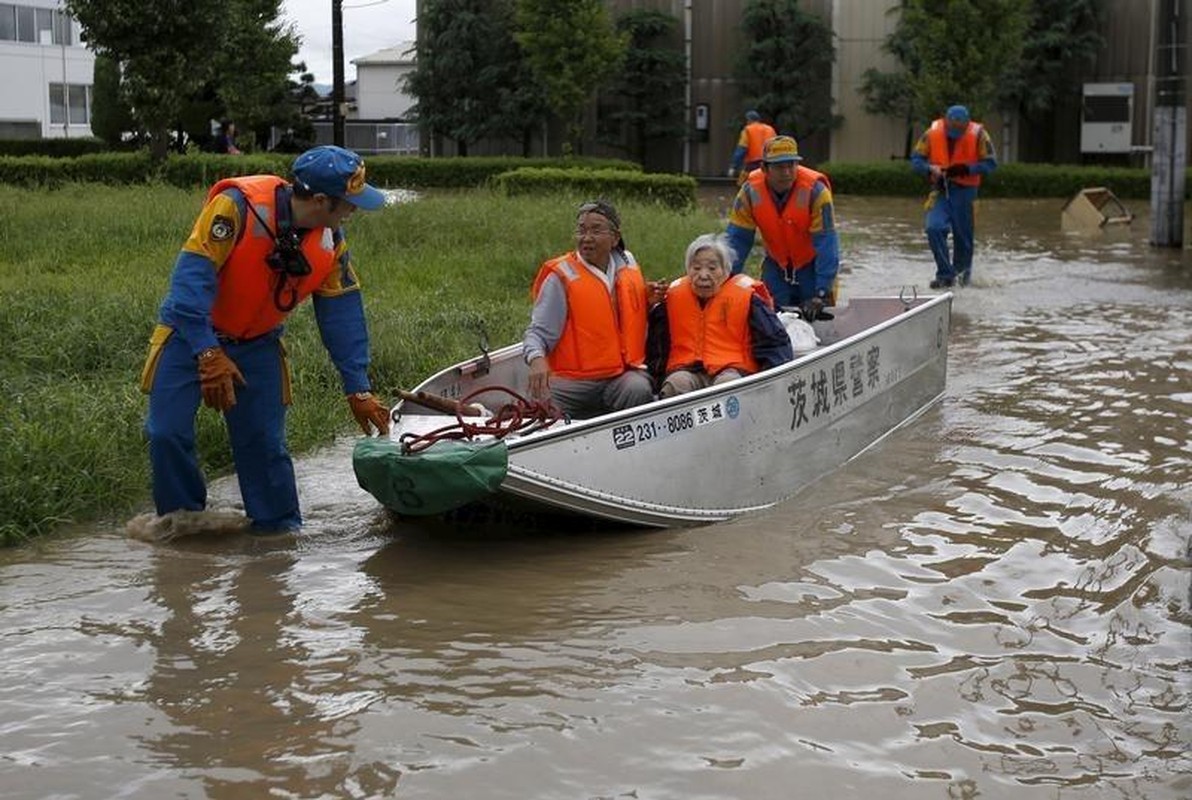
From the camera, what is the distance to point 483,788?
15.6ft

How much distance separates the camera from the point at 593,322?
8.06m

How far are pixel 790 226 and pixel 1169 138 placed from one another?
12715mm

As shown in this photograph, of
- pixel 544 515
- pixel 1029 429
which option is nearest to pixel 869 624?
pixel 544 515

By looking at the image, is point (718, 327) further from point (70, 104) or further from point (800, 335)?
point (70, 104)

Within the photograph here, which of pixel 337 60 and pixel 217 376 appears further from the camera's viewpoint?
pixel 337 60

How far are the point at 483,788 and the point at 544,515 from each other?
9.25 feet

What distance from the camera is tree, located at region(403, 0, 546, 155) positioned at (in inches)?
1443

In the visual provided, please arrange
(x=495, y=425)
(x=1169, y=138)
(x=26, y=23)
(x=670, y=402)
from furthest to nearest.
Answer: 1. (x=26, y=23)
2. (x=1169, y=138)
3. (x=670, y=402)
4. (x=495, y=425)

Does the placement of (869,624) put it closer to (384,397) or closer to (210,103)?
(384,397)

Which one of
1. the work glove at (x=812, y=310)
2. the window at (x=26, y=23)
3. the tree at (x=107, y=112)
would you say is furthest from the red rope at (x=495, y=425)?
the window at (x=26, y=23)

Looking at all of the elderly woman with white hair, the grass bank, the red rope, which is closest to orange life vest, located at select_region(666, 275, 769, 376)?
the elderly woman with white hair

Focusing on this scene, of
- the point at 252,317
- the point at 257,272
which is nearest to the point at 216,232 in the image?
the point at 257,272

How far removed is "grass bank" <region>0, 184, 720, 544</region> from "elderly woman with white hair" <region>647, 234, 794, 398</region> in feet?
7.98

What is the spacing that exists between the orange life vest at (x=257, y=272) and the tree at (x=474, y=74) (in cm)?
3011
